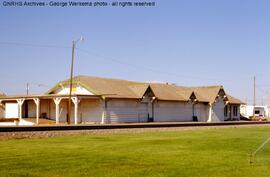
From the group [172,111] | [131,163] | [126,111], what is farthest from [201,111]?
[131,163]

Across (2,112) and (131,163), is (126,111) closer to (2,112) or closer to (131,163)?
(2,112)

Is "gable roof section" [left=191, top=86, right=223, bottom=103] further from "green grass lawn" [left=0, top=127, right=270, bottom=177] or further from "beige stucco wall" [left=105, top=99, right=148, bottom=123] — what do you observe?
"green grass lawn" [left=0, top=127, right=270, bottom=177]

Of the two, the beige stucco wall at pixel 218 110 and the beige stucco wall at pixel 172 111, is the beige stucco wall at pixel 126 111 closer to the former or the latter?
the beige stucco wall at pixel 172 111

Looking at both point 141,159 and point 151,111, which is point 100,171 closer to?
point 141,159

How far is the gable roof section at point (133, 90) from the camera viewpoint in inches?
1967

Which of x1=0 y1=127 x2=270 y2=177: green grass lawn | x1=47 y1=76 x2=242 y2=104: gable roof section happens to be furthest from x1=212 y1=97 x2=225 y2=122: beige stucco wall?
x1=0 y1=127 x2=270 y2=177: green grass lawn

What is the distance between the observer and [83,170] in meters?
12.3

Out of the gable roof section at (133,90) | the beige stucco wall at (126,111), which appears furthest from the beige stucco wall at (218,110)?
the beige stucco wall at (126,111)

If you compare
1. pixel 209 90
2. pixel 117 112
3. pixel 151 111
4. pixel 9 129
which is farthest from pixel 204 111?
pixel 9 129

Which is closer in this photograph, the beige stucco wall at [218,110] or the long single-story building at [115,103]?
the long single-story building at [115,103]

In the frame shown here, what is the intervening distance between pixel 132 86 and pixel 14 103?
15.5 meters

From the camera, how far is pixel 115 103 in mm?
48969

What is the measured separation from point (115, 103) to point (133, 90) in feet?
19.2

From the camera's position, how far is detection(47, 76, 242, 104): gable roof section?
49969mm
